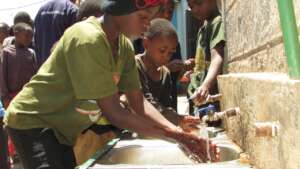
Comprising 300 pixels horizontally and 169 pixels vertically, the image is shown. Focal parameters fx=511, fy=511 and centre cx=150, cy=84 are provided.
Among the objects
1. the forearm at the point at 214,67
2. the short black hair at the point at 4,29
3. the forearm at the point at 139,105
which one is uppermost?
the short black hair at the point at 4,29

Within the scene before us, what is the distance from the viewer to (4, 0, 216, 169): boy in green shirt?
1.88 meters

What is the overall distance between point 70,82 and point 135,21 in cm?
35

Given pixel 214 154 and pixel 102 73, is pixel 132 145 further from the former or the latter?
pixel 102 73

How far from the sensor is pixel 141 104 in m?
2.45

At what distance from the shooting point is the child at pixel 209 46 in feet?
10.2

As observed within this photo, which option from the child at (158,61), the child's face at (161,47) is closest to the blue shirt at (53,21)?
the child at (158,61)

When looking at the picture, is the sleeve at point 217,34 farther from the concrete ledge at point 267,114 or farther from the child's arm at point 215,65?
the concrete ledge at point 267,114

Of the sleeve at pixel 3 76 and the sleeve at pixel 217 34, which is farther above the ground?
the sleeve at pixel 217 34

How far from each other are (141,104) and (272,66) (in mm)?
773

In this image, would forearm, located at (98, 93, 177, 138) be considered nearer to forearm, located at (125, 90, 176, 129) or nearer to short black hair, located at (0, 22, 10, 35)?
forearm, located at (125, 90, 176, 129)

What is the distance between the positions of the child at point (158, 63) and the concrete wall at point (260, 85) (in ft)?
1.18

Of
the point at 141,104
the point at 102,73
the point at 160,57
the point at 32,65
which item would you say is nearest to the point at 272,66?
the point at 102,73

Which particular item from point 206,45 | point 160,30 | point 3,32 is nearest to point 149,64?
point 160,30

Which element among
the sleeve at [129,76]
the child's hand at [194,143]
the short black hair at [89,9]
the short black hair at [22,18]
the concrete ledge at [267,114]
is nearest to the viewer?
the concrete ledge at [267,114]
